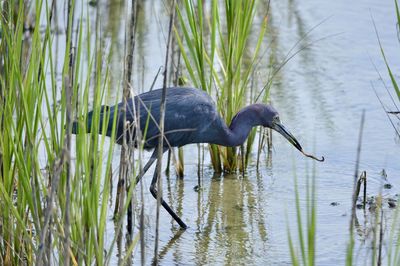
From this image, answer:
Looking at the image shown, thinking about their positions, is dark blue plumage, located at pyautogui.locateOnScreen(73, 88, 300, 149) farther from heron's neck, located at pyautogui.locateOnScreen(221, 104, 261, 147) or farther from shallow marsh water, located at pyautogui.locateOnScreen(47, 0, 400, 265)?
shallow marsh water, located at pyautogui.locateOnScreen(47, 0, 400, 265)

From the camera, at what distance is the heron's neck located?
5.15m

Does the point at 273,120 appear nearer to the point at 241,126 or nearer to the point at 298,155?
the point at 241,126

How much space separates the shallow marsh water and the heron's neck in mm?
331

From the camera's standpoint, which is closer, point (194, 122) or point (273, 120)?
point (194, 122)

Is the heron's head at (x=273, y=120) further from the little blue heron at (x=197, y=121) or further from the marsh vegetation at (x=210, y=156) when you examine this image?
the marsh vegetation at (x=210, y=156)

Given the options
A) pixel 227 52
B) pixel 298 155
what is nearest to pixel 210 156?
pixel 298 155

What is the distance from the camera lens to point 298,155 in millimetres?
5918

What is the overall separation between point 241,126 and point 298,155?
0.85 meters

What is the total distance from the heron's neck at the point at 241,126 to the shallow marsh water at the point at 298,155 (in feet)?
1.08

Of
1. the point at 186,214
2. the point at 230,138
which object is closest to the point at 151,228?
the point at 186,214

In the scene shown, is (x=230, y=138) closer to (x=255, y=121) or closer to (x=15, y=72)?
(x=255, y=121)

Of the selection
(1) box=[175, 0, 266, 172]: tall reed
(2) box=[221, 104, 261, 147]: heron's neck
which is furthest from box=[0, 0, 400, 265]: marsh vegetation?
(2) box=[221, 104, 261, 147]: heron's neck

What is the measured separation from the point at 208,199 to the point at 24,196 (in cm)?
197

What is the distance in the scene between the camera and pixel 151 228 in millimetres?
4785
